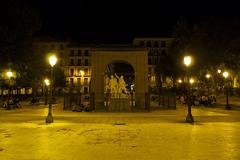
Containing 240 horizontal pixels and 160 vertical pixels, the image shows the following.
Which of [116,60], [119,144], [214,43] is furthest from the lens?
[214,43]

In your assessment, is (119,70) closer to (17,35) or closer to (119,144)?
(17,35)

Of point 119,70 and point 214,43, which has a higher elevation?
point 214,43

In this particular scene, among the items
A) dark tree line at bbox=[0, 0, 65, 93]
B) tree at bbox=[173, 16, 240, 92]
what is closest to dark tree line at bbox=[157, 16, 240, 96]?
tree at bbox=[173, 16, 240, 92]

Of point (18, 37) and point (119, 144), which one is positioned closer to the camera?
point (119, 144)

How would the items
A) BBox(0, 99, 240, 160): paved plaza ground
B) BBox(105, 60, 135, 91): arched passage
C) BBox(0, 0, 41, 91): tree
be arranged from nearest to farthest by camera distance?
BBox(0, 99, 240, 160): paved plaza ground
BBox(0, 0, 41, 91): tree
BBox(105, 60, 135, 91): arched passage

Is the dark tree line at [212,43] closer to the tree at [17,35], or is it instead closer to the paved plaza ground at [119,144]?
the tree at [17,35]

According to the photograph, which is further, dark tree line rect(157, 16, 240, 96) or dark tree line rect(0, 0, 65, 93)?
dark tree line rect(157, 16, 240, 96)

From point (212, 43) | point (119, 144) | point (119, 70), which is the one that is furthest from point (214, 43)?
point (119, 144)

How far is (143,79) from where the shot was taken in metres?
30.5

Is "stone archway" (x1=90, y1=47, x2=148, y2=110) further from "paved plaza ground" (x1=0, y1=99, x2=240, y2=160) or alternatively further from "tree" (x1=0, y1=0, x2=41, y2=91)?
"paved plaza ground" (x1=0, y1=99, x2=240, y2=160)

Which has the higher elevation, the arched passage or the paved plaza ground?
the arched passage

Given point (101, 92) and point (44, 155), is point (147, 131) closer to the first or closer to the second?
point (44, 155)

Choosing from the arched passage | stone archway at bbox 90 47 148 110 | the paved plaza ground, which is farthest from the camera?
the arched passage

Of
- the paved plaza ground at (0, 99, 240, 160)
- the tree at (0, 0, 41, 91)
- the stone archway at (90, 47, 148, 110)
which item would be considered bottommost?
the paved plaza ground at (0, 99, 240, 160)
